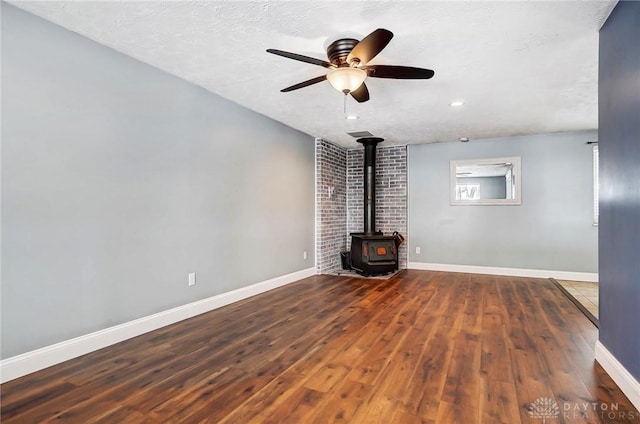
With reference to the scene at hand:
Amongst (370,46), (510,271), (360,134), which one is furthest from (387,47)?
(510,271)

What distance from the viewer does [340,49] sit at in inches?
96.1

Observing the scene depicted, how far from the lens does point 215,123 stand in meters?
3.66

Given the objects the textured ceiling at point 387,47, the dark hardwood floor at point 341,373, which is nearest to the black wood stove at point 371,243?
the textured ceiling at point 387,47

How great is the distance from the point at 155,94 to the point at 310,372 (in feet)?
8.78

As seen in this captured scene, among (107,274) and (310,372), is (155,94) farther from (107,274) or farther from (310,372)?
(310,372)

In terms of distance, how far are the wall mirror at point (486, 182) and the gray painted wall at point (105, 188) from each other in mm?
3880

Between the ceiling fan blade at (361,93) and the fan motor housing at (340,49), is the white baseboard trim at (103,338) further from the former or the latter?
the fan motor housing at (340,49)

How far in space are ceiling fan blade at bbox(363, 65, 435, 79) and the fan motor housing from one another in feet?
0.61

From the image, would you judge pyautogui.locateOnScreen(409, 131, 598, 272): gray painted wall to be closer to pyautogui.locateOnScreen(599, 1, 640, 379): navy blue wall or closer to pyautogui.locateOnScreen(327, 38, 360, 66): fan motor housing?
pyautogui.locateOnScreen(599, 1, 640, 379): navy blue wall

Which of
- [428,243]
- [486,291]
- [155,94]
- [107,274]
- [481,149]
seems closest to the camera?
[107,274]

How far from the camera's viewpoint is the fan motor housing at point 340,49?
2.41 meters

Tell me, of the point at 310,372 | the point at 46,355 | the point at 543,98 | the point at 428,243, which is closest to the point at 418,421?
the point at 310,372
